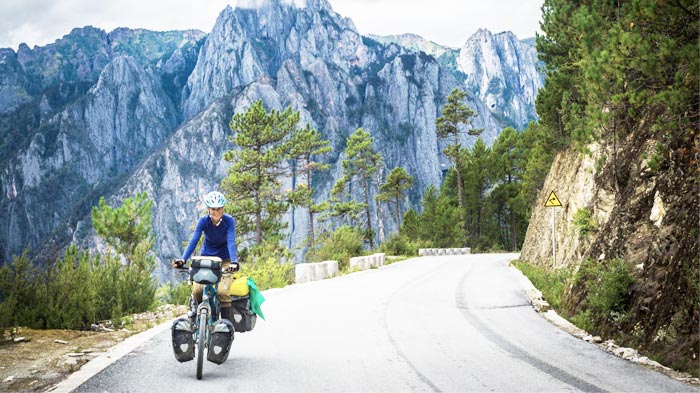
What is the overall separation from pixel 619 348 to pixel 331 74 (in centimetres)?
17387

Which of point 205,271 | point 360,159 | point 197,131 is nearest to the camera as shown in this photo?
point 205,271

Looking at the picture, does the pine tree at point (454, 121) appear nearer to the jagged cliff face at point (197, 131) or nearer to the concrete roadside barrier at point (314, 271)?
the concrete roadside barrier at point (314, 271)

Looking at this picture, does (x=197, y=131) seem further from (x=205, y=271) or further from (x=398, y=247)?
(x=205, y=271)

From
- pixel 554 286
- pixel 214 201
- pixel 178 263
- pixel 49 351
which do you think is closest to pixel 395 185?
pixel 554 286

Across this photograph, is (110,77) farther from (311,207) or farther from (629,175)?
(629,175)

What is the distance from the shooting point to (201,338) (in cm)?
588

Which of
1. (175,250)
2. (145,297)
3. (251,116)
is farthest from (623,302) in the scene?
(175,250)

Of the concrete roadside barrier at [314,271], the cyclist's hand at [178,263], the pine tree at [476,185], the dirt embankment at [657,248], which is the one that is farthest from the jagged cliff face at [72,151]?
the cyclist's hand at [178,263]

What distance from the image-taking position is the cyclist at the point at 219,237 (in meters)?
6.71

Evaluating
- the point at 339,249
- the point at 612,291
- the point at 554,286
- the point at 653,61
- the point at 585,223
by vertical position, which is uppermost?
the point at 653,61

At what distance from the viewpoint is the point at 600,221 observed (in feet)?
51.8

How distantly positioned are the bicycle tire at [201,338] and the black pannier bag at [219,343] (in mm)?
137

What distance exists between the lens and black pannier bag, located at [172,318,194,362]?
6156mm

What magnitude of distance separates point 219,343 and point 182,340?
0.42m
